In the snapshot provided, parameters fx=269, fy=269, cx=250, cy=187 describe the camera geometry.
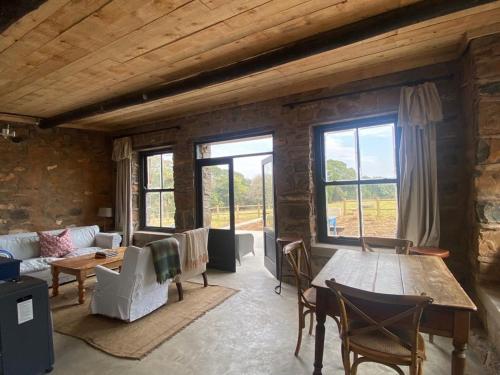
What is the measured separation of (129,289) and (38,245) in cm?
259

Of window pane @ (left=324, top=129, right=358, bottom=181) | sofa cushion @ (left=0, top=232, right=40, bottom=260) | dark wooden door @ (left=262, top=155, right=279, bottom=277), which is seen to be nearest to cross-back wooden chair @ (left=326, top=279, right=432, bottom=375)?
window pane @ (left=324, top=129, right=358, bottom=181)

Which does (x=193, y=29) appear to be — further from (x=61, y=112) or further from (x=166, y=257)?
(x=61, y=112)

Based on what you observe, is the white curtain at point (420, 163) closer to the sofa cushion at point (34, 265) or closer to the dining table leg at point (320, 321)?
the dining table leg at point (320, 321)

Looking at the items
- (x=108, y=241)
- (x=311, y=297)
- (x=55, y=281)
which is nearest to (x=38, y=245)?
(x=108, y=241)

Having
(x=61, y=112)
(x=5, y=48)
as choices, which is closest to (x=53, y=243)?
(x=61, y=112)

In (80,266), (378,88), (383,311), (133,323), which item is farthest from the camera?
(80,266)

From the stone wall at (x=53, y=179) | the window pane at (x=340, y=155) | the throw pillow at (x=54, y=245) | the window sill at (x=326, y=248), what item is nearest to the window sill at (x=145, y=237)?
the stone wall at (x=53, y=179)

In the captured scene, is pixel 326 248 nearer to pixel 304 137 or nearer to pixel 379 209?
pixel 379 209

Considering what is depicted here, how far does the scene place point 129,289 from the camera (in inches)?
104

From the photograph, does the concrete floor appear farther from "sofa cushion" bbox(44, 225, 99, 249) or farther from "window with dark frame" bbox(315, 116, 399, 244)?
"sofa cushion" bbox(44, 225, 99, 249)

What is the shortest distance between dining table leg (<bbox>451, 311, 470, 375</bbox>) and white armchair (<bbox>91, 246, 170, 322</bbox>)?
97.5 inches

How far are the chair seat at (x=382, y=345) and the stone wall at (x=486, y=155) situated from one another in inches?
51.4

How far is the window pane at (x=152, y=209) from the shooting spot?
528cm

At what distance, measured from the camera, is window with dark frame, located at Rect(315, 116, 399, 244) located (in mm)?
3273
